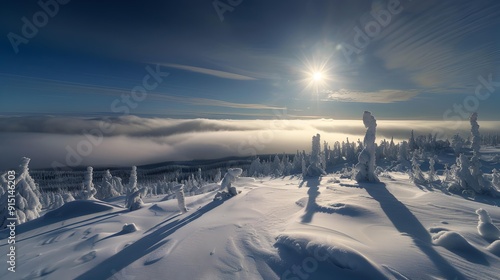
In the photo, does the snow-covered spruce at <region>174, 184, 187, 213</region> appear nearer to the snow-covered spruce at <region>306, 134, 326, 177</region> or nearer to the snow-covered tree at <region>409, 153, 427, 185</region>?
the snow-covered tree at <region>409, 153, 427, 185</region>

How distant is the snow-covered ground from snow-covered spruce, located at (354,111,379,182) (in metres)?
6.33

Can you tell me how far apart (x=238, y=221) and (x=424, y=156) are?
132015 millimetres

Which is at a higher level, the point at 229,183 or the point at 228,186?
the point at 229,183

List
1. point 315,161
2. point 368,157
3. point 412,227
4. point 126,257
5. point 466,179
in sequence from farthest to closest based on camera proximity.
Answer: point 315,161, point 466,179, point 368,157, point 412,227, point 126,257

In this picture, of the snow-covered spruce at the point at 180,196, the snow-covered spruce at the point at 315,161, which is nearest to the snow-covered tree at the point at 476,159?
the snow-covered spruce at the point at 315,161

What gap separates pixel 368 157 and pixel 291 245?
18399mm

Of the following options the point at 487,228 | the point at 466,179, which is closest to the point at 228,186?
the point at 487,228

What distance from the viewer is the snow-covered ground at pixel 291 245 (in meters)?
6.84

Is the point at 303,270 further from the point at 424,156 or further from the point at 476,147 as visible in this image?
the point at 424,156

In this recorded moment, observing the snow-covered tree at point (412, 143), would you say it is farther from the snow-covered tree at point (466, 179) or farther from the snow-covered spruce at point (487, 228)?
the snow-covered spruce at point (487, 228)

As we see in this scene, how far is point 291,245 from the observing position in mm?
7918

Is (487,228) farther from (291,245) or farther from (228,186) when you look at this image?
(228,186)

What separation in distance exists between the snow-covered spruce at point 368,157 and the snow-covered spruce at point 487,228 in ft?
41.1

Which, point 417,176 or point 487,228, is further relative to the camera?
point 417,176
